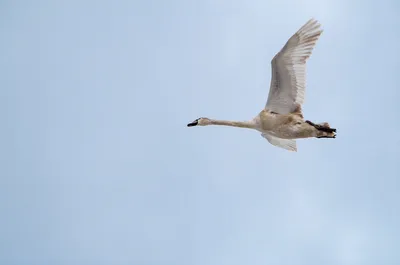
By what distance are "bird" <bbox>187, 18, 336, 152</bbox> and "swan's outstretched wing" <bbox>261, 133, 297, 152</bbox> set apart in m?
0.63

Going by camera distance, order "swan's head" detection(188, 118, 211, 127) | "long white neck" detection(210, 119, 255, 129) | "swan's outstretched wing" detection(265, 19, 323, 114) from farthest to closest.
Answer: "swan's head" detection(188, 118, 211, 127) < "long white neck" detection(210, 119, 255, 129) < "swan's outstretched wing" detection(265, 19, 323, 114)

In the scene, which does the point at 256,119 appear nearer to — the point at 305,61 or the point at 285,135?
the point at 285,135

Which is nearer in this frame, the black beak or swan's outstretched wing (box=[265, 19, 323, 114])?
swan's outstretched wing (box=[265, 19, 323, 114])

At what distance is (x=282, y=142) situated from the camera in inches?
1047

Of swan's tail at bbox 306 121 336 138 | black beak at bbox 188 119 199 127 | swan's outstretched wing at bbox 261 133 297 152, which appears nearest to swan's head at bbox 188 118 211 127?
black beak at bbox 188 119 199 127

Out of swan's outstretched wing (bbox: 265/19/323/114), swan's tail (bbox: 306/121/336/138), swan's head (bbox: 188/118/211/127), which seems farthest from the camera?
swan's head (bbox: 188/118/211/127)

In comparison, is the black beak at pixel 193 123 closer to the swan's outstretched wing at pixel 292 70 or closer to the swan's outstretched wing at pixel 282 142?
the swan's outstretched wing at pixel 282 142

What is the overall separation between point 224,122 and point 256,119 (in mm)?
1509

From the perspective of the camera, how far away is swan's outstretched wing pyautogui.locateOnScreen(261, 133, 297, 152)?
26.3 metres

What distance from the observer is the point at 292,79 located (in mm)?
23578

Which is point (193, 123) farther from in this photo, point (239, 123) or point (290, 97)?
point (290, 97)

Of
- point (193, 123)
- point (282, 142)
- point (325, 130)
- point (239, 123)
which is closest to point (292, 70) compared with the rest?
point (325, 130)

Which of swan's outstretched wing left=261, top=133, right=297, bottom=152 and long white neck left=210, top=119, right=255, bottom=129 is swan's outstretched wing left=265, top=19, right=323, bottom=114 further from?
swan's outstretched wing left=261, top=133, right=297, bottom=152

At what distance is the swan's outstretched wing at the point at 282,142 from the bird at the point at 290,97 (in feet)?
2.06
